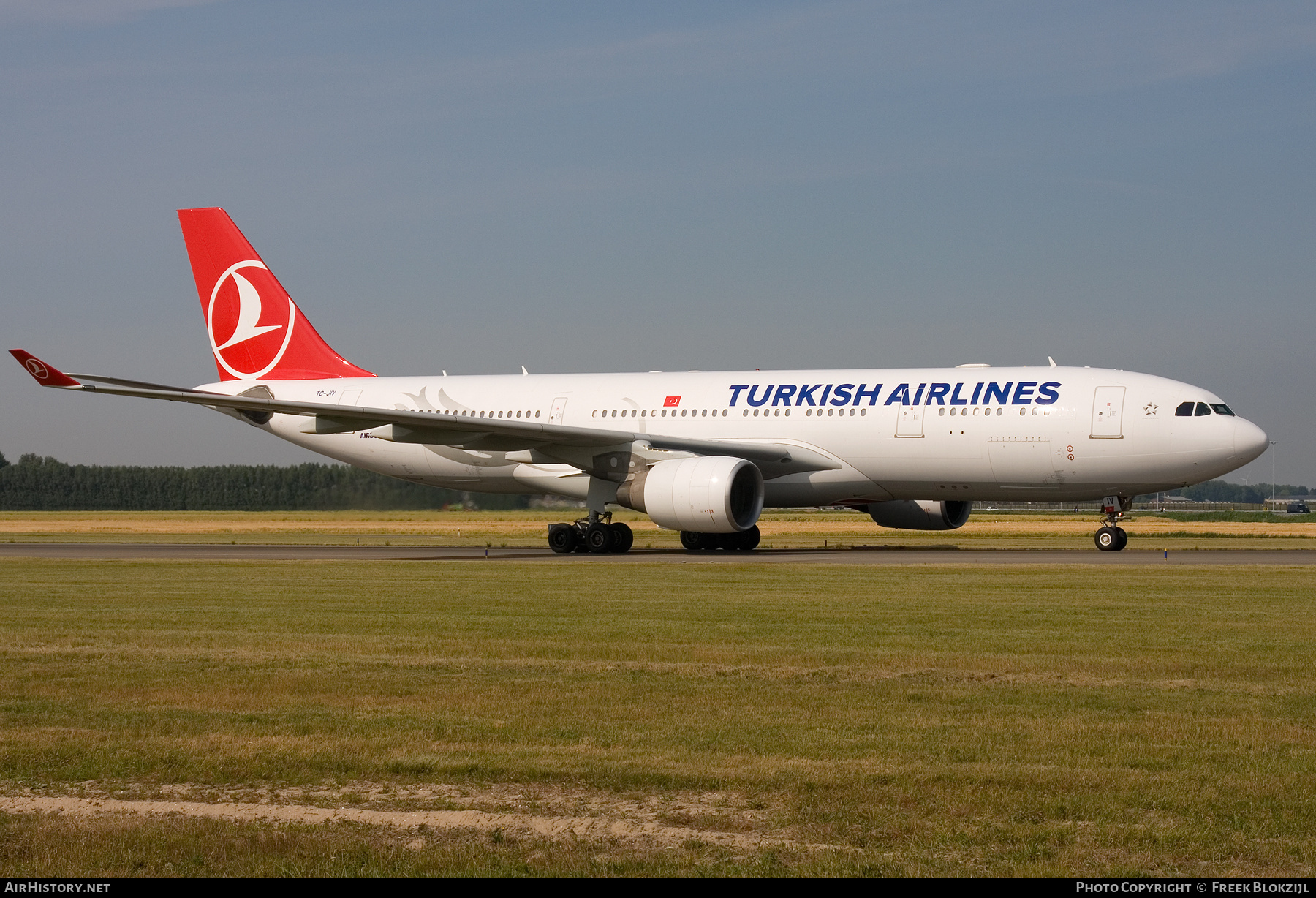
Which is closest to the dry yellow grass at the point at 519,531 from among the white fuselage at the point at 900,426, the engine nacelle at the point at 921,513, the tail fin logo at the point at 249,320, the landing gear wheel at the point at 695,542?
the engine nacelle at the point at 921,513

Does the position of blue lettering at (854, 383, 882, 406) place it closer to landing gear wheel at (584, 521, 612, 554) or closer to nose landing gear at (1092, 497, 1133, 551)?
nose landing gear at (1092, 497, 1133, 551)

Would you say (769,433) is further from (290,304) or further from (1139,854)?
(1139,854)

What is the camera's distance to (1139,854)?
225 inches

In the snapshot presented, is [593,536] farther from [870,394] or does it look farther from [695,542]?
[870,394]

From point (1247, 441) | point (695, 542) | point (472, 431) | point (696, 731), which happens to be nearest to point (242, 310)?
point (472, 431)

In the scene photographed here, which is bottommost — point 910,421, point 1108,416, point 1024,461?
point 1024,461

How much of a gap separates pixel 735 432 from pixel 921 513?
5.25 m

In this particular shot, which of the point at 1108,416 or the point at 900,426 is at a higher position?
the point at 1108,416

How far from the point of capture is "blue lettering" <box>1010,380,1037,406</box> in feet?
92.6

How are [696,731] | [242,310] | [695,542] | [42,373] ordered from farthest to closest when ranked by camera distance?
[242,310] < [695,542] < [42,373] < [696,731]

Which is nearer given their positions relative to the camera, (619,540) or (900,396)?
(900,396)

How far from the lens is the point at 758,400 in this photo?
31.2 metres

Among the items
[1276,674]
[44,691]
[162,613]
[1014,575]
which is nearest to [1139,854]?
[1276,674]
